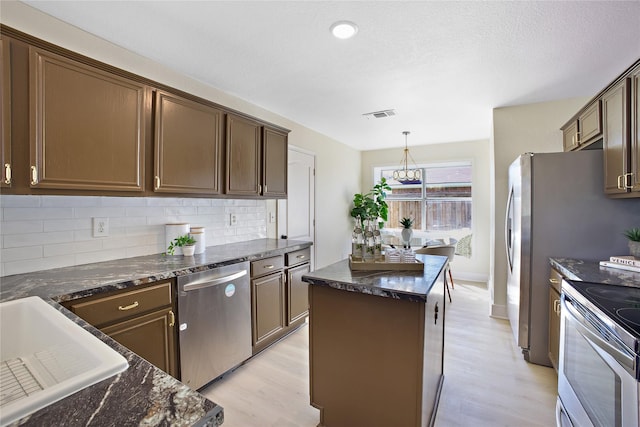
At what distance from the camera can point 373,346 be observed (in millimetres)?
1504

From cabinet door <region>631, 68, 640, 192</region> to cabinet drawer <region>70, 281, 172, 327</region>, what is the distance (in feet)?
9.76

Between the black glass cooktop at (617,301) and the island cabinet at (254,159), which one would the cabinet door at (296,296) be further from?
the black glass cooktop at (617,301)

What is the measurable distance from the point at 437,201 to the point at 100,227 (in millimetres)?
5181

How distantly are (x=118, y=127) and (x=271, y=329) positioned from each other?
2022 mm

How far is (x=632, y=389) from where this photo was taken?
3.22ft

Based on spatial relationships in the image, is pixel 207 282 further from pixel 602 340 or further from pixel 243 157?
pixel 602 340

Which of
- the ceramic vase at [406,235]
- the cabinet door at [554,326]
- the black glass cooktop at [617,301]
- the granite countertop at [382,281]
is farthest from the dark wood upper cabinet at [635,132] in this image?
the ceramic vase at [406,235]

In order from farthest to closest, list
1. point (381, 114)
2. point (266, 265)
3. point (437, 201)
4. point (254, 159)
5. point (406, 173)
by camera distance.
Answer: point (437, 201) < point (406, 173) < point (381, 114) < point (254, 159) < point (266, 265)

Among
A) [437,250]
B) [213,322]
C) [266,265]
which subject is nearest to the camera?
[213,322]

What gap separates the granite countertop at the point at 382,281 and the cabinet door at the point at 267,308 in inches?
38.4

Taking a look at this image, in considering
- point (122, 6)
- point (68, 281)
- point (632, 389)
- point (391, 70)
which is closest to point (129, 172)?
→ point (68, 281)

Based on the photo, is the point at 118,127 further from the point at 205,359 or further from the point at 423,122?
the point at 423,122

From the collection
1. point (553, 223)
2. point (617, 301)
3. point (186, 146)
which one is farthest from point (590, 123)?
point (186, 146)

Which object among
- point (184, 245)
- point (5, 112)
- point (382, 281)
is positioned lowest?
point (382, 281)
